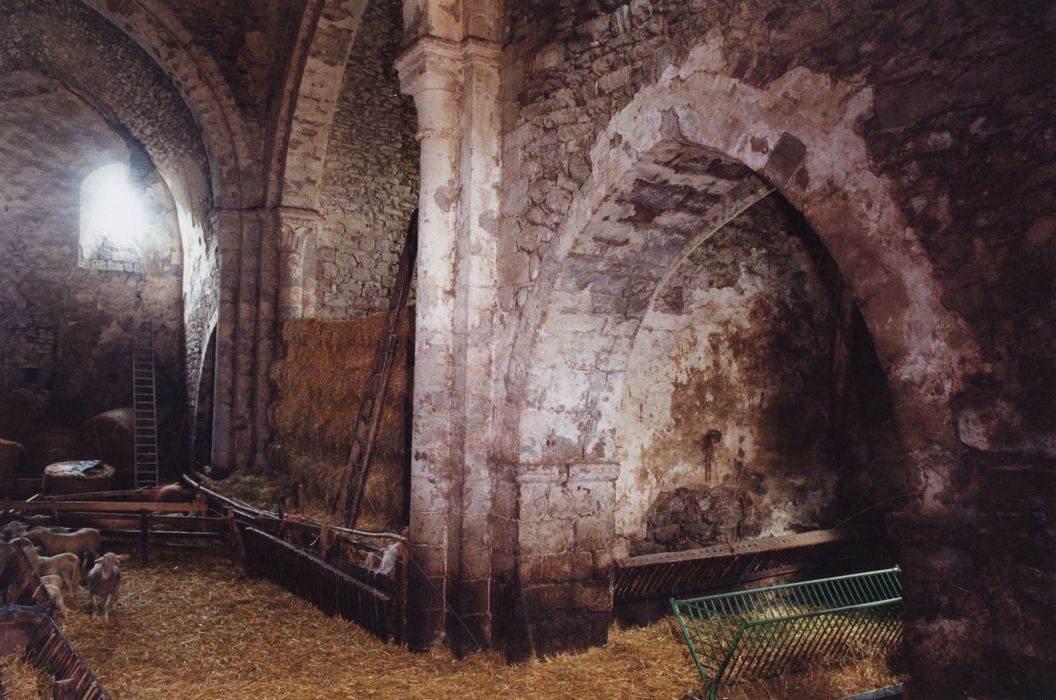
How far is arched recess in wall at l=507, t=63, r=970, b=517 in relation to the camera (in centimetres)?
293

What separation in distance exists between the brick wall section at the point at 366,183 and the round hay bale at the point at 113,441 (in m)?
4.76

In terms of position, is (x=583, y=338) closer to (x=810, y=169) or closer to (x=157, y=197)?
(x=810, y=169)

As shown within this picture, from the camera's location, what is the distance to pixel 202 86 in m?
10.2

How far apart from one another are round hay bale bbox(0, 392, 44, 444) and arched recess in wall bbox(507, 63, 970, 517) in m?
10.7

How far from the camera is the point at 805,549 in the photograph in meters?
7.04

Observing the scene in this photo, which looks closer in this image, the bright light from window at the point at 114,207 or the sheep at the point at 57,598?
the sheep at the point at 57,598

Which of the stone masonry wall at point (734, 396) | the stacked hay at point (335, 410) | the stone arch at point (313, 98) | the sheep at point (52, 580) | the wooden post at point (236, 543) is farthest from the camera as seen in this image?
the stone arch at point (313, 98)

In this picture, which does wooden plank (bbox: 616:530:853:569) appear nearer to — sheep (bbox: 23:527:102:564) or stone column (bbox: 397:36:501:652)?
stone column (bbox: 397:36:501:652)

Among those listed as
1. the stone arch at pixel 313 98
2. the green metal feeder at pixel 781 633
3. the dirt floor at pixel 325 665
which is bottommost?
the dirt floor at pixel 325 665

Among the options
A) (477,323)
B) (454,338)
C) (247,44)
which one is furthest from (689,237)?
(247,44)

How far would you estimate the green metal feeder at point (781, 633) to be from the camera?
181 inches

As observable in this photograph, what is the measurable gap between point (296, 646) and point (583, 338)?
9.65 feet

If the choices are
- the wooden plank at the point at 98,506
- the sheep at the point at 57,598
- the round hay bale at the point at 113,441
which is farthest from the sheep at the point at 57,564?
the round hay bale at the point at 113,441

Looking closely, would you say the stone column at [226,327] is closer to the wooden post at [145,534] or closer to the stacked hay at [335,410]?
the stacked hay at [335,410]
